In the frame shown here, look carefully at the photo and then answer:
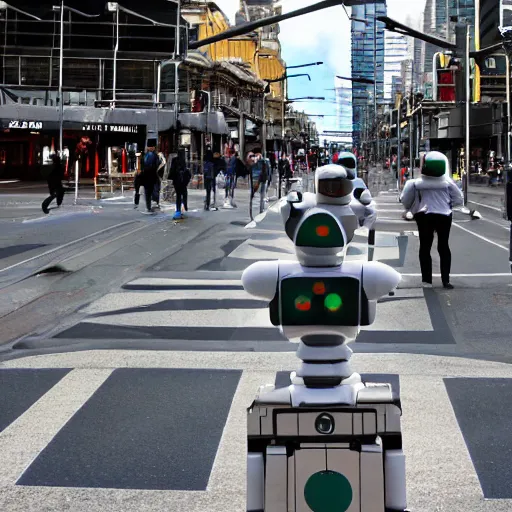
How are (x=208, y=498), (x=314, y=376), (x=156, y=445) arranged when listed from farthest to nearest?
(x=156, y=445), (x=208, y=498), (x=314, y=376)

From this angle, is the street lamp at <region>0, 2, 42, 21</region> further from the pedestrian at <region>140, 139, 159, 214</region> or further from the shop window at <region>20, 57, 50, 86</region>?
the pedestrian at <region>140, 139, 159, 214</region>

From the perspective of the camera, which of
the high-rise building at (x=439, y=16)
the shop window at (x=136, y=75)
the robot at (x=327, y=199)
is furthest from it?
the high-rise building at (x=439, y=16)

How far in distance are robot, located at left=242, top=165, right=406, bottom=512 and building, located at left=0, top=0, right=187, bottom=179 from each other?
50502 millimetres

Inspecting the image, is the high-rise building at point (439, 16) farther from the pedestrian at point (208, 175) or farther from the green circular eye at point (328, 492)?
the green circular eye at point (328, 492)

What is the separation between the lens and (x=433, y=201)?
41.4 ft

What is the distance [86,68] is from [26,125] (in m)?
15.6

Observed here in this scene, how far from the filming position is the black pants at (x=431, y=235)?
1264 centimetres

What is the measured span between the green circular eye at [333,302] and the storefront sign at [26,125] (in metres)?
46.1

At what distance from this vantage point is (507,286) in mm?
12945

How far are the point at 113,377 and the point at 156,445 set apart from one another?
192cm

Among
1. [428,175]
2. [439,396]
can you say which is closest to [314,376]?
[439,396]

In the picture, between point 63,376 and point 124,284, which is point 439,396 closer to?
point 63,376

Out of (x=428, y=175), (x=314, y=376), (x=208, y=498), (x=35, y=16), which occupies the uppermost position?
(x=35, y=16)

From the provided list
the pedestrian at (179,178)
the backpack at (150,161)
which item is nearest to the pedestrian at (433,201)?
the pedestrian at (179,178)
